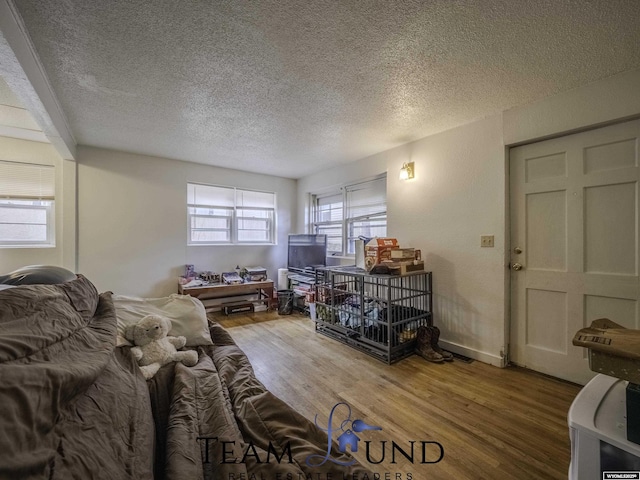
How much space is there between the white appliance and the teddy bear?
1672mm

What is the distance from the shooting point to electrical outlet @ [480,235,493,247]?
8.11ft

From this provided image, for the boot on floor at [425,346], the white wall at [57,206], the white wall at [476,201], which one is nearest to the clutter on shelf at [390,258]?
the white wall at [476,201]

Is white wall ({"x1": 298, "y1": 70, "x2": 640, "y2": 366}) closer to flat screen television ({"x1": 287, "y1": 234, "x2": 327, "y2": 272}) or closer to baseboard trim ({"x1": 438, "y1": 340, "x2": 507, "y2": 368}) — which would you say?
baseboard trim ({"x1": 438, "y1": 340, "x2": 507, "y2": 368})

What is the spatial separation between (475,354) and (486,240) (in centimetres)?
111

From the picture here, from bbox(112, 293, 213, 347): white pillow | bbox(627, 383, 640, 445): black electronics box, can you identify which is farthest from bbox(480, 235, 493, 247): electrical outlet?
bbox(112, 293, 213, 347): white pillow

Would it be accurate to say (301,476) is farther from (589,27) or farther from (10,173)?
(10,173)

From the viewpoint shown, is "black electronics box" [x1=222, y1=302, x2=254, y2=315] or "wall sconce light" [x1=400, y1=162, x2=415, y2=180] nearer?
"wall sconce light" [x1=400, y1=162, x2=415, y2=180]

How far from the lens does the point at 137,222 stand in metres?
3.70

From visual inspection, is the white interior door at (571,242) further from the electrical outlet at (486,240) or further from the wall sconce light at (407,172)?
the wall sconce light at (407,172)

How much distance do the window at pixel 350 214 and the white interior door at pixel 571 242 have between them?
5.22 ft

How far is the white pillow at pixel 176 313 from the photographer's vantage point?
5.32ft

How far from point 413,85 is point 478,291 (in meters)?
1.94

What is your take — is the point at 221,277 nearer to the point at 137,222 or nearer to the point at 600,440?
the point at 137,222

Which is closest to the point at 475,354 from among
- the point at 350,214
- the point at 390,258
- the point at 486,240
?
the point at 486,240
